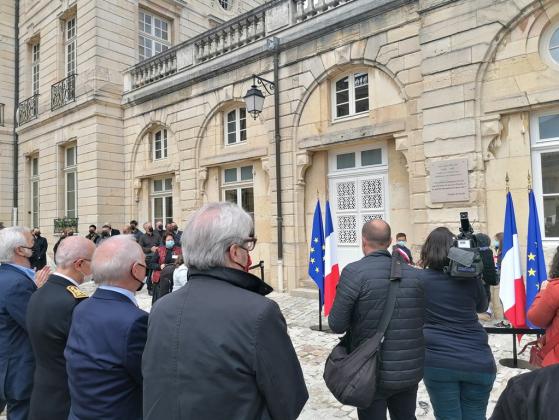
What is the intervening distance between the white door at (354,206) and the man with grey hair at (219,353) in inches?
304

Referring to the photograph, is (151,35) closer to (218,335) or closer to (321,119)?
(321,119)

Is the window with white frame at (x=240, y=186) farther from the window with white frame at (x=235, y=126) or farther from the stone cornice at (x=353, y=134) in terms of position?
the stone cornice at (x=353, y=134)

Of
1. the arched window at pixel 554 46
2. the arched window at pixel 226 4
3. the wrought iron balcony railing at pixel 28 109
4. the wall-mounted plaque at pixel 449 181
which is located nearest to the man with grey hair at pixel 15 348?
the wall-mounted plaque at pixel 449 181

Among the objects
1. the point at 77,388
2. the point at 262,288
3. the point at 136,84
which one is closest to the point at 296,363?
the point at 262,288

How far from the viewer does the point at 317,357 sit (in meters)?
5.42

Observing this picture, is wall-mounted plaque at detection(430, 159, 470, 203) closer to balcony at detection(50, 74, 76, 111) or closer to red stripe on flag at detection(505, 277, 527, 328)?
red stripe on flag at detection(505, 277, 527, 328)

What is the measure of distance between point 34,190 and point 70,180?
11.5 ft

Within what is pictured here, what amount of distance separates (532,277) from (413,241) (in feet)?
9.86

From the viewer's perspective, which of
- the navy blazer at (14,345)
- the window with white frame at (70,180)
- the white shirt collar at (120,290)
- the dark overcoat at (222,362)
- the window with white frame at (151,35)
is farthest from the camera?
the window with white frame at (70,180)

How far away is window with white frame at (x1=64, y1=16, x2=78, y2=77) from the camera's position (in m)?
15.4

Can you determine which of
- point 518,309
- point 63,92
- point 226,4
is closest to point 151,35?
point 63,92

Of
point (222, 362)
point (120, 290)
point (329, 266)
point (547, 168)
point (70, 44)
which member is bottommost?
point (329, 266)

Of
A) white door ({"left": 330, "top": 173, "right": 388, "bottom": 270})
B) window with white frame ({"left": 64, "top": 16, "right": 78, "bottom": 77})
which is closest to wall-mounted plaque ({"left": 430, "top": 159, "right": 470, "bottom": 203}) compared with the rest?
white door ({"left": 330, "top": 173, "right": 388, "bottom": 270})

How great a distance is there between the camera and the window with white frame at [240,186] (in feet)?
36.7
